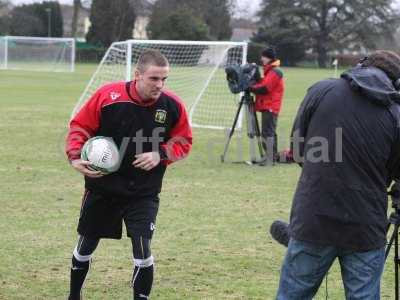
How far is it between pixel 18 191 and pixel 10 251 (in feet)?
9.91

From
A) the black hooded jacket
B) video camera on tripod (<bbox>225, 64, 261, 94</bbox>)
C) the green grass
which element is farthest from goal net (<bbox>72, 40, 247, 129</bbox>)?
the black hooded jacket

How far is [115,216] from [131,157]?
0.47 metres

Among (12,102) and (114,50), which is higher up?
(114,50)

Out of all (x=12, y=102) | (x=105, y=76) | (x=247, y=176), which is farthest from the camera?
(x=12, y=102)

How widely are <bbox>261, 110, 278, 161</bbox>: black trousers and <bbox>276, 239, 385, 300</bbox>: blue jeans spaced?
8950 millimetres

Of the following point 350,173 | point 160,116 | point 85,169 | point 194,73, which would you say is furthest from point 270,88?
point 350,173

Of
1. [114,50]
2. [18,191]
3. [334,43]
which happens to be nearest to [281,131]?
[114,50]

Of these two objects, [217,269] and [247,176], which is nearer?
[217,269]

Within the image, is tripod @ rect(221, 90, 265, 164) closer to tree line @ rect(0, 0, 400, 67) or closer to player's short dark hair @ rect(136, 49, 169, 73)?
player's short dark hair @ rect(136, 49, 169, 73)

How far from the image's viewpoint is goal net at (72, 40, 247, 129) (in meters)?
19.0

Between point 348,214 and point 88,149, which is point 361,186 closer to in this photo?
point 348,214

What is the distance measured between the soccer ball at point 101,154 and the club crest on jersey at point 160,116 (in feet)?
1.18

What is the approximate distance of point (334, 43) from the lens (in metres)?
86.2

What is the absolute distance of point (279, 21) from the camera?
85.6 m
